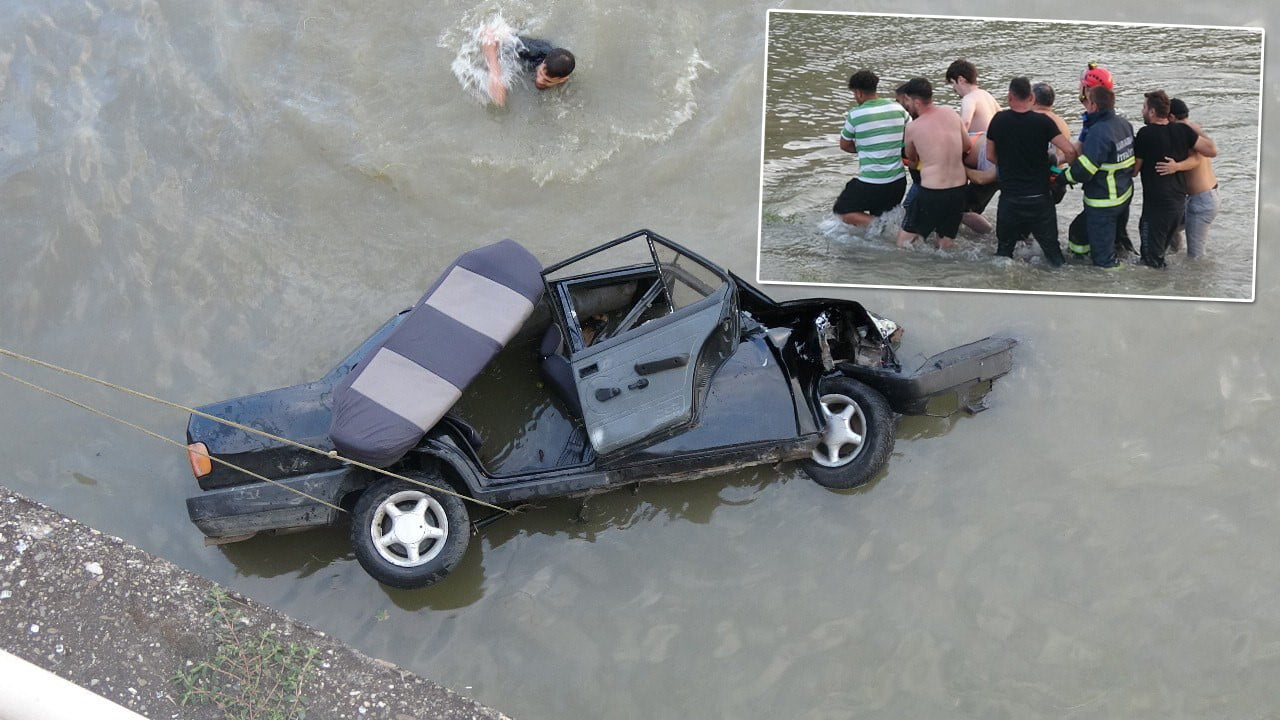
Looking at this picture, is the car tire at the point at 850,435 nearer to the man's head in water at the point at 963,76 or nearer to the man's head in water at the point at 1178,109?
the man's head in water at the point at 963,76

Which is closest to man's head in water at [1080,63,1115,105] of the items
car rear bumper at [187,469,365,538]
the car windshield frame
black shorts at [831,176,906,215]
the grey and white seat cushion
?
black shorts at [831,176,906,215]

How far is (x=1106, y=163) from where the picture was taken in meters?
7.71

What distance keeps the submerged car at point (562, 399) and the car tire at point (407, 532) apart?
0.04ft

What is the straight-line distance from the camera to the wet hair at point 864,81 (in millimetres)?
7984

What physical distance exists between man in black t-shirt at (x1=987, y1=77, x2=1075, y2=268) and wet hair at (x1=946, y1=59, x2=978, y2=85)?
37cm

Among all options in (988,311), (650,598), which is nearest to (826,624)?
(650,598)

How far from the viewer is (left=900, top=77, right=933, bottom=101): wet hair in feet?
25.4

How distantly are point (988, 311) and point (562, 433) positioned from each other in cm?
356

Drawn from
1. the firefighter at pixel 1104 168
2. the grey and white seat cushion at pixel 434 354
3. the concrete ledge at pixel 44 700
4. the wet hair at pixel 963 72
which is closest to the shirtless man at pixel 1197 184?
the firefighter at pixel 1104 168

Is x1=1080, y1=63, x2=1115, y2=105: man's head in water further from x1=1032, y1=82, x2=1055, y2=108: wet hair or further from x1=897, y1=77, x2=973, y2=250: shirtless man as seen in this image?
x1=897, y1=77, x2=973, y2=250: shirtless man

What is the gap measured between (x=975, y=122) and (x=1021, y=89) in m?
0.45

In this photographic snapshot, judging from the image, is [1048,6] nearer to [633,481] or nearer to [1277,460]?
[1277,460]

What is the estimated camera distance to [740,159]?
9.14 m

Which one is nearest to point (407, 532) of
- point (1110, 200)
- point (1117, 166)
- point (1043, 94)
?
point (1043, 94)
